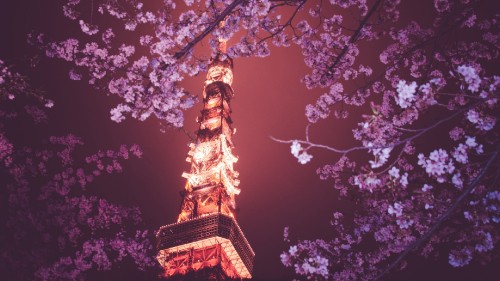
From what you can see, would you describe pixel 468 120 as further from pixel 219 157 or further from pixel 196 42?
pixel 219 157

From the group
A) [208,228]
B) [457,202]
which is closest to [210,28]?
[457,202]

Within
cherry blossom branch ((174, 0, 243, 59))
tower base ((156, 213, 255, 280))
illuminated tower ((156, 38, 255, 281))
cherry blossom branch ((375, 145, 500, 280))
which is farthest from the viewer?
illuminated tower ((156, 38, 255, 281))

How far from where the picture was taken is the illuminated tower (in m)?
26.1

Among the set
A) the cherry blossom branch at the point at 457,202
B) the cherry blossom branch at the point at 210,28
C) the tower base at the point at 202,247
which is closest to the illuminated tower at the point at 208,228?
the tower base at the point at 202,247

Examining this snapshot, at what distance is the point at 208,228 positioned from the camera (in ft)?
86.2

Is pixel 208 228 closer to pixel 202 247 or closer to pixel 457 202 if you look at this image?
pixel 202 247

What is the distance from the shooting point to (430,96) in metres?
5.61

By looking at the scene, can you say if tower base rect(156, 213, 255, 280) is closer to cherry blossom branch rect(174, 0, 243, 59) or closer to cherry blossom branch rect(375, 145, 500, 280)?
cherry blossom branch rect(174, 0, 243, 59)

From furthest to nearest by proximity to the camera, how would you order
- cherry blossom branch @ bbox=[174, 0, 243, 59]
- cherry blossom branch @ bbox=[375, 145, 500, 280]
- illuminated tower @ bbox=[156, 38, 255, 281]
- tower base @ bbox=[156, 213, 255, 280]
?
illuminated tower @ bbox=[156, 38, 255, 281] → tower base @ bbox=[156, 213, 255, 280] → cherry blossom branch @ bbox=[174, 0, 243, 59] → cherry blossom branch @ bbox=[375, 145, 500, 280]

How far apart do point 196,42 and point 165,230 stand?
23992 millimetres

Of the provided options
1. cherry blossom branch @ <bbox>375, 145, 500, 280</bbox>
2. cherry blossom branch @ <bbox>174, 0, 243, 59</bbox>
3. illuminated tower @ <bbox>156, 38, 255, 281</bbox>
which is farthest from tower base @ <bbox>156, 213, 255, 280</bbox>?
cherry blossom branch @ <bbox>375, 145, 500, 280</bbox>

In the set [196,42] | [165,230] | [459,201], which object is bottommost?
[459,201]

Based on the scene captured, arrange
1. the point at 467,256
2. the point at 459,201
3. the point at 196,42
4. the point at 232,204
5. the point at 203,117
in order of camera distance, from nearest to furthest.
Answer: the point at 459,201, the point at 196,42, the point at 467,256, the point at 232,204, the point at 203,117

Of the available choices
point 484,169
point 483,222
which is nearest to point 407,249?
point 484,169
